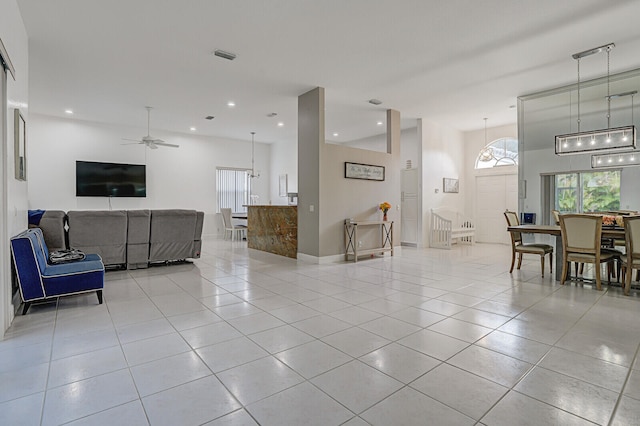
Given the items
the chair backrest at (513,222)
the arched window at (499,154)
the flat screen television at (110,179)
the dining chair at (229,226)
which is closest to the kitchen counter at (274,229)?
the dining chair at (229,226)

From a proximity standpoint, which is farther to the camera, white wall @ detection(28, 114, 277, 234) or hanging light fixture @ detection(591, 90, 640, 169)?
white wall @ detection(28, 114, 277, 234)

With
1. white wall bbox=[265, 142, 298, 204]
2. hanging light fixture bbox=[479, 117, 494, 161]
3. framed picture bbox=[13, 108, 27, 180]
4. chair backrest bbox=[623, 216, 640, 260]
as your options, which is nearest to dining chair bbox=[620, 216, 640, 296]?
chair backrest bbox=[623, 216, 640, 260]

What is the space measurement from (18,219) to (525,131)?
7922 millimetres

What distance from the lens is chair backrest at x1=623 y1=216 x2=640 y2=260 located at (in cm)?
382

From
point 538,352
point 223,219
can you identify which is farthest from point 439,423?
point 223,219

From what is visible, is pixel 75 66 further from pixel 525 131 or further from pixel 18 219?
pixel 525 131

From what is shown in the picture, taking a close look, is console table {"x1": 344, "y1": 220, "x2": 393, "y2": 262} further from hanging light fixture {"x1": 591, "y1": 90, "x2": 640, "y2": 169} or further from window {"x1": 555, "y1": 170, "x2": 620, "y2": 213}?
hanging light fixture {"x1": 591, "y1": 90, "x2": 640, "y2": 169}

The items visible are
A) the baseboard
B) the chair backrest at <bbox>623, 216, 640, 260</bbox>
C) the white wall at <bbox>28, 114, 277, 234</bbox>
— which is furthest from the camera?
the white wall at <bbox>28, 114, 277, 234</bbox>

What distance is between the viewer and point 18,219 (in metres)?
3.31

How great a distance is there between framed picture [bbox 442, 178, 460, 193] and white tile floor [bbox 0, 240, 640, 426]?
192 inches

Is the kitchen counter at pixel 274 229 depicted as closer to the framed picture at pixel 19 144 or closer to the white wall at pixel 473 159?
the framed picture at pixel 19 144

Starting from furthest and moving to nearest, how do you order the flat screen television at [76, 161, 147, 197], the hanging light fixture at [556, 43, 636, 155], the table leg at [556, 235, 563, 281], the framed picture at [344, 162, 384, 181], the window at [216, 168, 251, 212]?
the window at [216, 168, 251, 212]
the flat screen television at [76, 161, 147, 197]
the framed picture at [344, 162, 384, 181]
the table leg at [556, 235, 563, 281]
the hanging light fixture at [556, 43, 636, 155]

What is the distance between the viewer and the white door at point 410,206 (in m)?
8.45

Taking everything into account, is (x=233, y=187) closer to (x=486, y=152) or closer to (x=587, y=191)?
(x=486, y=152)
